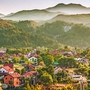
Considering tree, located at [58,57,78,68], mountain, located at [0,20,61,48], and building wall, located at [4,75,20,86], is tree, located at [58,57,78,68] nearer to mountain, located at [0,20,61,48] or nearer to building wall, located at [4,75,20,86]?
building wall, located at [4,75,20,86]

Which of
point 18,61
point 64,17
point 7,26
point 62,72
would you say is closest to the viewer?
point 62,72

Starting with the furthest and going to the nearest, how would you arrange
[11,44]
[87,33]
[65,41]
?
[87,33]
[65,41]
[11,44]

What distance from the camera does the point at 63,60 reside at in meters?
34.5

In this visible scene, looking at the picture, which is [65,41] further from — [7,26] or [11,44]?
[11,44]

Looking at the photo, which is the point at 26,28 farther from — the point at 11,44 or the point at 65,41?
the point at 11,44

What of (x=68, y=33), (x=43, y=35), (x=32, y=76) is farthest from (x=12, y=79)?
(x=43, y=35)

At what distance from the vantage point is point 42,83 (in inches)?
990

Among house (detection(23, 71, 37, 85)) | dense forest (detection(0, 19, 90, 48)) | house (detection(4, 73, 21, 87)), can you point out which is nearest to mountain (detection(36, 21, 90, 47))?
dense forest (detection(0, 19, 90, 48))

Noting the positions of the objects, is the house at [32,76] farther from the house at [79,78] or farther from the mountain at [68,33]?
the mountain at [68,33]

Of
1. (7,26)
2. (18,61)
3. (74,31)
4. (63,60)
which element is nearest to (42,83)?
(63,60)

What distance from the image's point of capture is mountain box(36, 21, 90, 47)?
3484 inches

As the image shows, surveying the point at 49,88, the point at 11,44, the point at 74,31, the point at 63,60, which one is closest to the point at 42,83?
the point at 49,88

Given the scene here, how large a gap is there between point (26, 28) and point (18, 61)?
2576 inches

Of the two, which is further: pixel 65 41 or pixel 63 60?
pixel 65 41
